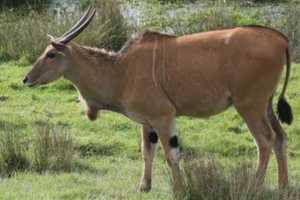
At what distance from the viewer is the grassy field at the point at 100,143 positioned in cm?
841

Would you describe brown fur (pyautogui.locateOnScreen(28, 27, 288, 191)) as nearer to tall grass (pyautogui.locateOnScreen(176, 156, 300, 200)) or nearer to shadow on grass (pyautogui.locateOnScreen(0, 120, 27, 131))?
tall grass (pyautogui.locateOnScreen(176, 156, 300, 200))

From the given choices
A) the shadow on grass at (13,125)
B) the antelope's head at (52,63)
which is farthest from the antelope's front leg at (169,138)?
the shadow on grass at (13,125)

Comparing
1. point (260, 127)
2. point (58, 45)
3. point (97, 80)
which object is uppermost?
point (58, 45)

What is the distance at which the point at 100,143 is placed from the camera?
10.8 meters

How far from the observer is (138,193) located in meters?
8.41

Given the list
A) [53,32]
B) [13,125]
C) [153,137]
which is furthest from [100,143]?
[53,32]

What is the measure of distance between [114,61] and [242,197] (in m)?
2.66

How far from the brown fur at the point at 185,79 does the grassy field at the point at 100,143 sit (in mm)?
519

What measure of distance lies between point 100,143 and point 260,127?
275 centimetres

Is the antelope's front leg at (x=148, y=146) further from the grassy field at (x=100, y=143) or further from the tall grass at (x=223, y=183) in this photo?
the tall grass at (x=223, y=183)

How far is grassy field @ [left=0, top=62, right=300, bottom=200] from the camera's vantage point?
27.6 feet

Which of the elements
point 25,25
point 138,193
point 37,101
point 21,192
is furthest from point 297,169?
point 25,25

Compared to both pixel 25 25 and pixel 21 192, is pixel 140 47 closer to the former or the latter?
pixel 21 192

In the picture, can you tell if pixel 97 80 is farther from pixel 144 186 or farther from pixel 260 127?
pixel 260 127
